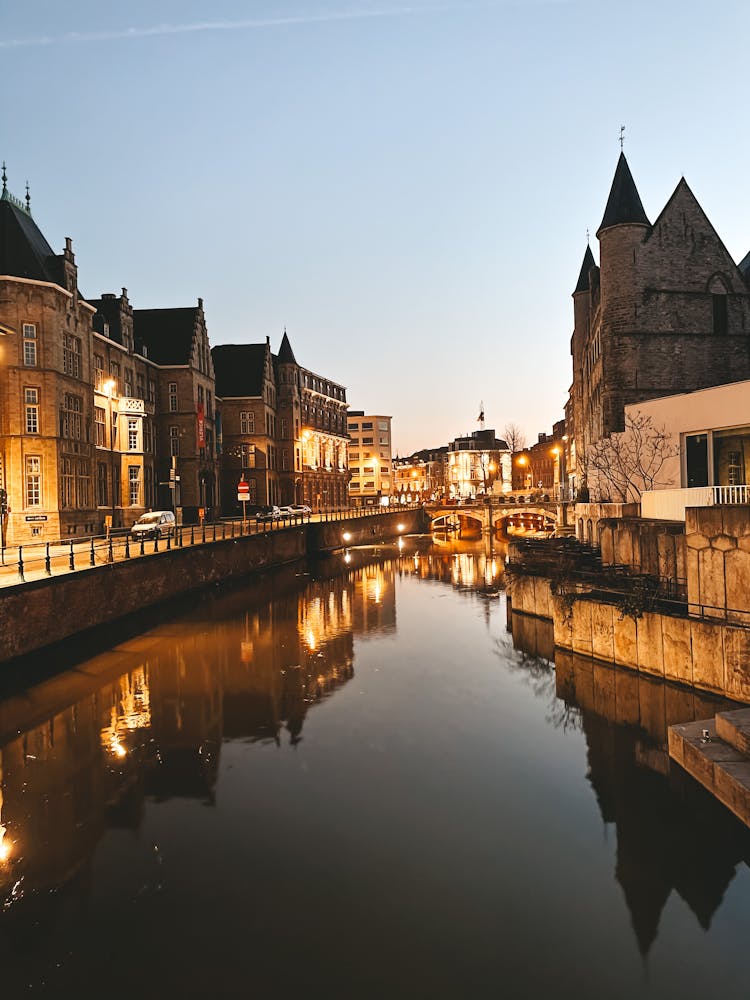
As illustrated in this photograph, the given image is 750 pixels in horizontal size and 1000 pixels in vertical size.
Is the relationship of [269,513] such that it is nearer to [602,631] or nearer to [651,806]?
[602,631]

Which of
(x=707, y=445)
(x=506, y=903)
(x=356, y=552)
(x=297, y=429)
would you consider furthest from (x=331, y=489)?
(x=506, y=903)

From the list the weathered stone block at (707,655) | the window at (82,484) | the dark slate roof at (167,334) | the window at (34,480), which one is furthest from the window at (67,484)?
the weathered stone block at (707,655)

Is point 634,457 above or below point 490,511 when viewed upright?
above

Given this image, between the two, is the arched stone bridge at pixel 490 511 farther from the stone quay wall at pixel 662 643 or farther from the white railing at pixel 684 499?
the stone quay wall at pixel 662 643

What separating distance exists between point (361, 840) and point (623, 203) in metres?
35.8

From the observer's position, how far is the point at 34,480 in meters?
34.3

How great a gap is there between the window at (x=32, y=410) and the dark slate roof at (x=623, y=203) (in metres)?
31.1

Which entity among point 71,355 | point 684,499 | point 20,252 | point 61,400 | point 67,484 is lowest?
point 684,499

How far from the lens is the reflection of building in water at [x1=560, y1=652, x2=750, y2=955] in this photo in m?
9.51

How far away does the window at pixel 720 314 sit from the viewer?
36.5 metres

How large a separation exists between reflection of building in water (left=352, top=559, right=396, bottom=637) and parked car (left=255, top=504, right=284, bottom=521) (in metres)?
13.4

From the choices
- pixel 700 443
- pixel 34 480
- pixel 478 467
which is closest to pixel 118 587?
pixel 34 480

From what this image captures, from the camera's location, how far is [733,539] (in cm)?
1614

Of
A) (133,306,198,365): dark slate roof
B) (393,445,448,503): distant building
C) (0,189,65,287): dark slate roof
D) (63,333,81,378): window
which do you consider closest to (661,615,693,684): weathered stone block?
(63,333,81,378): window
